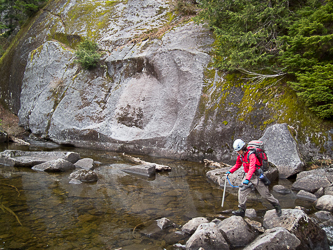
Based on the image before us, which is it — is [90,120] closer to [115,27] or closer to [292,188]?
[115,27]

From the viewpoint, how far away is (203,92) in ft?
49.6

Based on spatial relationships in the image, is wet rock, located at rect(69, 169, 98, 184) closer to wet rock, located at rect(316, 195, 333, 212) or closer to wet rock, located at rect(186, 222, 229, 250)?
wet rock, located at rect(186, 222, 229, 250)

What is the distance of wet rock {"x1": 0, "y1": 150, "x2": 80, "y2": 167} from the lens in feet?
40.2

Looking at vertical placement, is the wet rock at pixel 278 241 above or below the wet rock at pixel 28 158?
above

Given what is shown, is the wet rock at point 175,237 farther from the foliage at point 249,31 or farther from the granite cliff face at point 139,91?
the foliage at point 249,31

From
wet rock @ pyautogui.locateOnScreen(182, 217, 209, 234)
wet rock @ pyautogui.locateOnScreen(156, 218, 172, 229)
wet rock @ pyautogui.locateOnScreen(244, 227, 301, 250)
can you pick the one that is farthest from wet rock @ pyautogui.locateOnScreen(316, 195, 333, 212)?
wet rock @ pyautogui.locateOnScreen(156, 218, 172, 229)

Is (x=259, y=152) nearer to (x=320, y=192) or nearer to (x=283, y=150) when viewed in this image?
(x=320, y=192)

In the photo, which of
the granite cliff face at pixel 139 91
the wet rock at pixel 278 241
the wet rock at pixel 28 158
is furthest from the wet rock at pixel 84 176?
the wet rock at pixel 278 241

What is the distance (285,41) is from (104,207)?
12087 millimetres

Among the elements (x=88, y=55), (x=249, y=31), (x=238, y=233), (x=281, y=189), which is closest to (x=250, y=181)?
(x=238, y=233)

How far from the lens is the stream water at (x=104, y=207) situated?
18.1 ft

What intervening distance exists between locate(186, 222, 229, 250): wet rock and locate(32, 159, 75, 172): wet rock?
8617 mm

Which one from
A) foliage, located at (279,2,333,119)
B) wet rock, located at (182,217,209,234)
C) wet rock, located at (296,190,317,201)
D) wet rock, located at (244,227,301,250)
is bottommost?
wet rock, located at (296,190,317,201)

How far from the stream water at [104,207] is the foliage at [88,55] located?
11.4m
